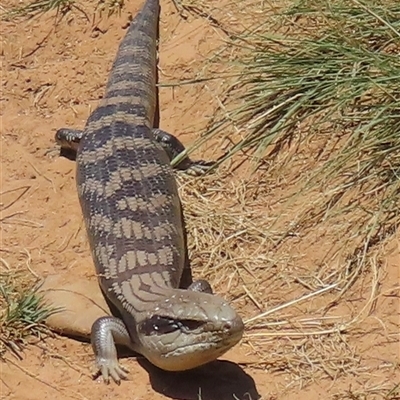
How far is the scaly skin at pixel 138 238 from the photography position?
446 cm

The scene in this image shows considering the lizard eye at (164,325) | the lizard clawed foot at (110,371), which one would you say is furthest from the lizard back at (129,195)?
the lizard clawed foot at (110,371)

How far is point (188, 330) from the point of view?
443 cm

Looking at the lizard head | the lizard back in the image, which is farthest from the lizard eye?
the lizard back

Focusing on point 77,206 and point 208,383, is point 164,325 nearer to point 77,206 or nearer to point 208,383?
point 208,383

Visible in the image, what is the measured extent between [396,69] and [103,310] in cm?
198

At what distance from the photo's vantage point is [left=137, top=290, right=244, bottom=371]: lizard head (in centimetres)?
435

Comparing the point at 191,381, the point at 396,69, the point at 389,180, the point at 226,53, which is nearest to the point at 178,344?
the point at 191,381

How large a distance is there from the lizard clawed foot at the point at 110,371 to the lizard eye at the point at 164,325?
0.28 meters

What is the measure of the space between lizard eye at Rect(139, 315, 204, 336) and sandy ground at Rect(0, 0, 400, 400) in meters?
0.30

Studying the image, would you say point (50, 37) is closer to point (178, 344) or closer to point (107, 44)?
point (107, 44)

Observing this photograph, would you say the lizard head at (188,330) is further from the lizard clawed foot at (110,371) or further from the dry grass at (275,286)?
the dry grass at (275,286)

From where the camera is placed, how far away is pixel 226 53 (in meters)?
6.64

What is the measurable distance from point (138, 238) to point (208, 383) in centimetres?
98

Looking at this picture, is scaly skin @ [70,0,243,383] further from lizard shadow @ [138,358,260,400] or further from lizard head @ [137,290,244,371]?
lizard shadow @ [138,358,260,400]
